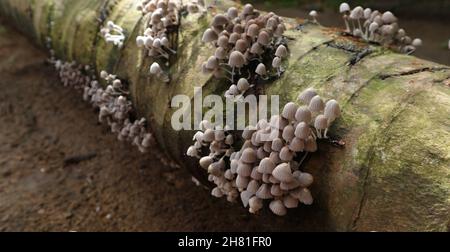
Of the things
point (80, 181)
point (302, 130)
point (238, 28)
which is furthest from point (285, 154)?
point (80, 181)

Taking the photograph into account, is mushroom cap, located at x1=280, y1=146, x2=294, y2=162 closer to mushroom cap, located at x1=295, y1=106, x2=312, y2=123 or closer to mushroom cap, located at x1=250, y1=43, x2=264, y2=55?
mushroom cap, located at x1=295, y1=106, x2=312, y2=123

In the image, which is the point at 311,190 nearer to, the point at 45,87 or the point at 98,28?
the point at 98,28

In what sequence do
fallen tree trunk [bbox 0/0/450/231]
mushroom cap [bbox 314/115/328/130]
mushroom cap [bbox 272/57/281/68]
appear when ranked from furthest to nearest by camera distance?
mushroom cap [bbox 272/57/281/68], mushroom cap [bbox 314/115/328/130], fallen tree trunk [bbox 0/0/450/231]

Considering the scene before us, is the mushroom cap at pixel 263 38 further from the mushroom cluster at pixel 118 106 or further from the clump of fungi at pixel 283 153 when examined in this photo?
the mushroom cluster at pixel 118 106

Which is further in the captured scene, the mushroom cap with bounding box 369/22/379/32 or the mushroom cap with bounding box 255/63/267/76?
the mushroom cap with bounding box 369/22/379/32

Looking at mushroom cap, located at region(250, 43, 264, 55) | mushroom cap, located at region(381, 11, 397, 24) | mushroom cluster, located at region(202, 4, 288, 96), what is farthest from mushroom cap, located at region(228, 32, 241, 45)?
mushroom cap, located at region(381, 11, 397, 24)

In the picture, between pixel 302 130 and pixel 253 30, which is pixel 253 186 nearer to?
pixel 302 130

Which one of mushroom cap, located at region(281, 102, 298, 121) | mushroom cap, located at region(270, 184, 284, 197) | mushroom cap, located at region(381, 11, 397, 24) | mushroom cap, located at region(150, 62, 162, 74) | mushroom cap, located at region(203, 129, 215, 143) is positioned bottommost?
mushroom cap, located at region(270, 184, 284, 197)
